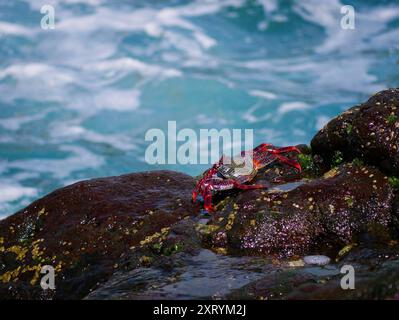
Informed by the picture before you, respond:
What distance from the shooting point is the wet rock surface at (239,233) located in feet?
17.6

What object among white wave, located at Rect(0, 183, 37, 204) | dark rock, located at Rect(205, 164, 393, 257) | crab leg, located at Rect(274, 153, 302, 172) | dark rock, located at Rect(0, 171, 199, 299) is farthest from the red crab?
white wave, located at Rect(0, 183, 37, 204)

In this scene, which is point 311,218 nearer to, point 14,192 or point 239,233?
point 239,233

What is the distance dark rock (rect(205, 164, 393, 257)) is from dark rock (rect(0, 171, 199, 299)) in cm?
125

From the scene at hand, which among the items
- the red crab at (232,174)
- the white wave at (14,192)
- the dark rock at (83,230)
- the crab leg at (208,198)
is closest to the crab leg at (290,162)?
the red crab at (232,174)

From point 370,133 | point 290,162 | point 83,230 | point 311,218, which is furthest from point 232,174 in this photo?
point 83,230

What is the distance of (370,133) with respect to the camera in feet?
23.4

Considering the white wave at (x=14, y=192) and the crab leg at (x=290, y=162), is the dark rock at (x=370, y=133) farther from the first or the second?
the white wave at (x=14, y=192)

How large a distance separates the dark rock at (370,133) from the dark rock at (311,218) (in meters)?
0.27

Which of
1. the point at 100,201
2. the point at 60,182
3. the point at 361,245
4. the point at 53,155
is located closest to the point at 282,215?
the point at 361,245

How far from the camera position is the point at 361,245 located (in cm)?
598

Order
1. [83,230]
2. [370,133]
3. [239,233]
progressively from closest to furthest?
[239,233] < [370,133] < [83,230]

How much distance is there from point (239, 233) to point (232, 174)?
1.36 meters
